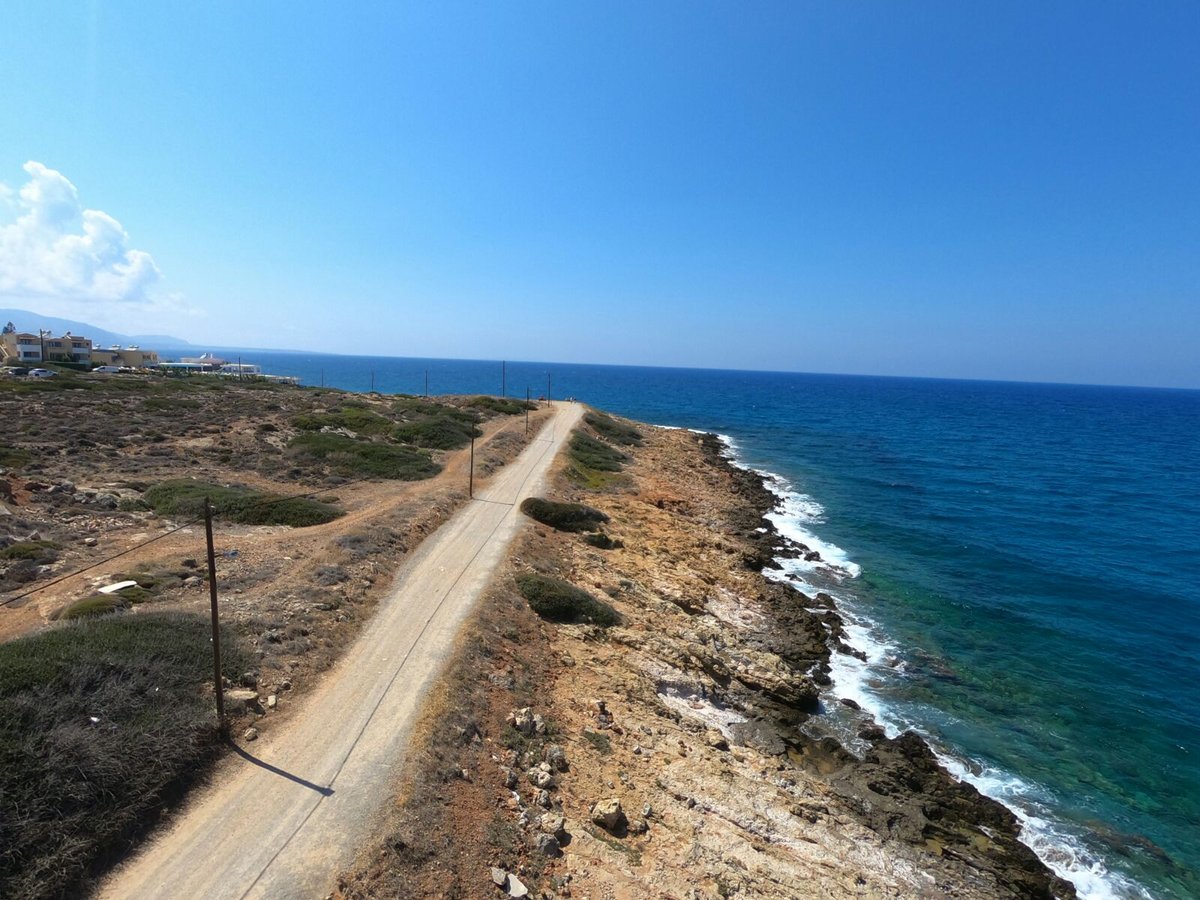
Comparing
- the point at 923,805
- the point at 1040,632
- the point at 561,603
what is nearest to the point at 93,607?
the point at 561,603

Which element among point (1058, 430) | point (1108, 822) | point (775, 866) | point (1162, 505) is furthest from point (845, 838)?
point (1058, 430)

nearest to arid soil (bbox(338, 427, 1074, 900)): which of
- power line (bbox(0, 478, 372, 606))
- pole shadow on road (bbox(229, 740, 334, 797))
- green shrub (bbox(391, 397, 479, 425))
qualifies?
pole shadow on road (bbox(229, 740, 334, 797))

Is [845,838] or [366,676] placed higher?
[366,676]

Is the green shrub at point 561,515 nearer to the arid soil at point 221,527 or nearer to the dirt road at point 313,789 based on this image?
the arid soil at point 221,527

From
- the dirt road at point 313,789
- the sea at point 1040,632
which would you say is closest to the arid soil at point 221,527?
the dirt road at point 313,789

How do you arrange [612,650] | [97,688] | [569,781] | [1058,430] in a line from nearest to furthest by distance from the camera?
[97,688], [569,781], [612,650], [1058,430]

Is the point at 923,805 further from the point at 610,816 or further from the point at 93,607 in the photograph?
the point at 93,607

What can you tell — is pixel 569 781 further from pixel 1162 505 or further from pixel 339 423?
pixel 1162 505
